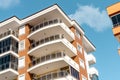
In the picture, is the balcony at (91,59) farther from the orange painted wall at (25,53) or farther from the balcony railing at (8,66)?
the balcony railing at (8,66)

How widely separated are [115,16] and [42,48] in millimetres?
13604

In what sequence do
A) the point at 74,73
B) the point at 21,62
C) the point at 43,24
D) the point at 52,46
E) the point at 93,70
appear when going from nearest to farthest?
the point at 74,73 → the point at 52,46 → the point at 21,62 → the point at 43,24 → the point at 93,70

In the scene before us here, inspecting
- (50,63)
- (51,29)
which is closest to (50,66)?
(50,63)

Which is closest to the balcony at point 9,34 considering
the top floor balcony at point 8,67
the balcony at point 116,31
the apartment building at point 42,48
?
the apartment building at point 42,48

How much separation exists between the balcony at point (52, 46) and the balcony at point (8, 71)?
3810 mm

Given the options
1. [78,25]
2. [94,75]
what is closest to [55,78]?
[78,25]

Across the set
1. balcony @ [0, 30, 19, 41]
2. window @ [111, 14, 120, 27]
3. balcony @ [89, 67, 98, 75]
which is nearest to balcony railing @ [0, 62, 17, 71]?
balcony @ [0, 30, 19, 41]

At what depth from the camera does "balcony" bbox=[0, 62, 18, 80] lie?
4494 centimetres

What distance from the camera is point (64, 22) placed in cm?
4934

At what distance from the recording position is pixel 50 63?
1687 inches

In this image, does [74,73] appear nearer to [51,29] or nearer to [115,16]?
[51,29]

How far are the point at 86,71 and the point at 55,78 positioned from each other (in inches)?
434

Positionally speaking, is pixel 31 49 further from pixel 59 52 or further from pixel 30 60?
pixel 59 52

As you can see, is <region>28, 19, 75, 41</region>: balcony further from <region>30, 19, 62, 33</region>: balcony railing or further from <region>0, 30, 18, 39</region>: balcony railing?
<region>0, 30, 18, 39</region>: balcony railing
